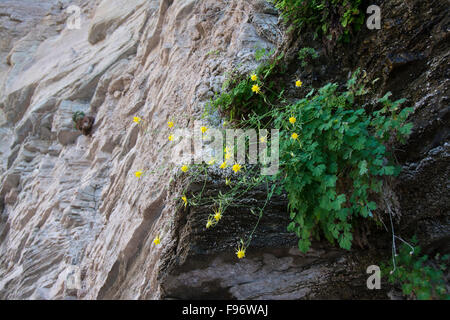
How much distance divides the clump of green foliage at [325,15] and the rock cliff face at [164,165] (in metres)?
0.11

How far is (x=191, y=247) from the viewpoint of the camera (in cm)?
263

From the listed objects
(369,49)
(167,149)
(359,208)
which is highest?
(369,49)

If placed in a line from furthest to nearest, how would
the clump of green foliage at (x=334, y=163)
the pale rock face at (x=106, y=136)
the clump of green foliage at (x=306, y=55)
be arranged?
the pale rock face at (x=106, y=136)
the clump of green foliage at (x=306, y=55)
the clump of green foliage at (x=334, y=163)

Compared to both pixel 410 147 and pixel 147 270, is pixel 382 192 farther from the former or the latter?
pixel 147 270

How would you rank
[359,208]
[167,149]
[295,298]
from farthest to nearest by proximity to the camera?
[167,149] < [295,298] < [359,208]

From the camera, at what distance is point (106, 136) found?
19.9 feet

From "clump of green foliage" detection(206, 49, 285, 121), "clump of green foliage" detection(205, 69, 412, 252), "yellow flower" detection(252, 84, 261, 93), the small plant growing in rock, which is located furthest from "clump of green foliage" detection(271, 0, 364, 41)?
the small plant growing in rock

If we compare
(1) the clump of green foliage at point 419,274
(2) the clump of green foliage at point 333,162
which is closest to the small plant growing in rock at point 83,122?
(2) the clump of green foliage at point 333,162

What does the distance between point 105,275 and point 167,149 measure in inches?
56.2

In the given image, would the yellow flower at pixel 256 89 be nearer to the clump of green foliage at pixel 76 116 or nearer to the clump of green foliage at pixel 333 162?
the clump of green foliage at pixel 333 162

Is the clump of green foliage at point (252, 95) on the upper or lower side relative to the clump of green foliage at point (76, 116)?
lower

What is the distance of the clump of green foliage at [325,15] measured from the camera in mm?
2736

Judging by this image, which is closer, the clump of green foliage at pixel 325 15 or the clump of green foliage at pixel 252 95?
the clump of green foliage at pixel 325 15

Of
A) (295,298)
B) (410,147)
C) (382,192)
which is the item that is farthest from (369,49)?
(295,298)
